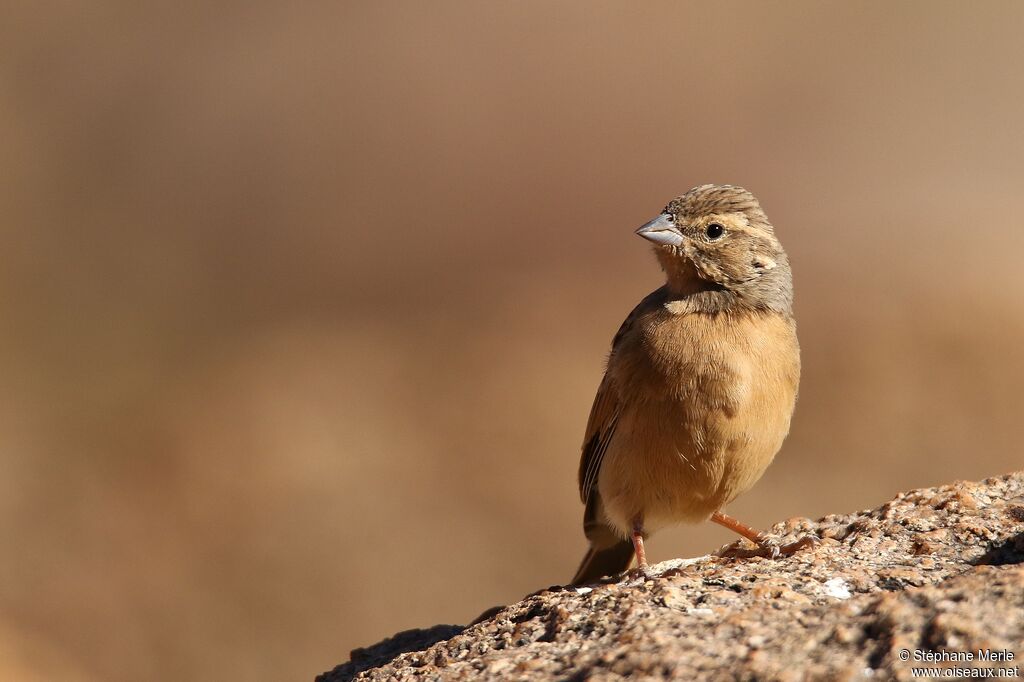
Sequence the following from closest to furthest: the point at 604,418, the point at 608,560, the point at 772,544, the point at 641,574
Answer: the point at 641,574
the point at 772,544
the point at 604,418
the point at 608,560

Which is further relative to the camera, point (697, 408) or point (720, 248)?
point (720, 248)

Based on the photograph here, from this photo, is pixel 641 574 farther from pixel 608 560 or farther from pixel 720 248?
pixel 720 248

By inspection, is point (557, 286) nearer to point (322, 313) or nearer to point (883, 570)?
point (322, 313)

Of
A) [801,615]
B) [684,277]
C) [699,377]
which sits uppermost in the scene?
[684,277]

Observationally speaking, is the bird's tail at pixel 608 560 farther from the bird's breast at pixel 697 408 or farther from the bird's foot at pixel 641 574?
the bird's foot at pixel 641 574

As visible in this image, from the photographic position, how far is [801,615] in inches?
154

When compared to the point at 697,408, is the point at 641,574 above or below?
below

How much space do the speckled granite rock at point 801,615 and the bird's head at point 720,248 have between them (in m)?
1.23

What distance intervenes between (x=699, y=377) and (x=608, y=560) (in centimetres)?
169

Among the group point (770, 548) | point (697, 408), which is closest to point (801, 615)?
point (770, 548)

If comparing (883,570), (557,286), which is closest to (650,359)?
(883,570)

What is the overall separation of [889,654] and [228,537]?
9.80 meters

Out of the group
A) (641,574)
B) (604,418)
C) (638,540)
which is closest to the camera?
(641,574)

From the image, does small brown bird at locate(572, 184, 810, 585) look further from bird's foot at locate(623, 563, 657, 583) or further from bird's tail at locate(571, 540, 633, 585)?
bird's tail at locate(571, 540, 633, 585)
